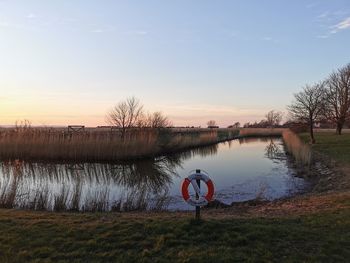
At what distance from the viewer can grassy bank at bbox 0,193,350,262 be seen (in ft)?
17.5

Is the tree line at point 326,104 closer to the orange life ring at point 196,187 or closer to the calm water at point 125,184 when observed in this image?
the calm water at point 125,184

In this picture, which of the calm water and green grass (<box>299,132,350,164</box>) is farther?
green grass (<box>299,132,350,164</box>)

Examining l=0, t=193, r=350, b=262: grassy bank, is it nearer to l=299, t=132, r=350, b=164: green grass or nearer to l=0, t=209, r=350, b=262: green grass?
l=0, t=209, r=350, b=262: green grass

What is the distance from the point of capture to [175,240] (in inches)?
233

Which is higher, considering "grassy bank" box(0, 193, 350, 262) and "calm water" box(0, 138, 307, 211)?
"grassy bank" box(0, 193, 350, 262)

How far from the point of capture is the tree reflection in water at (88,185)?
10.6 metres

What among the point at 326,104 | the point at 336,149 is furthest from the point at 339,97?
the point at 336,149

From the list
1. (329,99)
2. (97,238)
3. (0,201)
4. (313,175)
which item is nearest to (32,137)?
(0,201)

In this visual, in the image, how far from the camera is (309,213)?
827 centimetres

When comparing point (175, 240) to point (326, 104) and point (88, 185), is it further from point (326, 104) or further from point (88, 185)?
point (326, 104)

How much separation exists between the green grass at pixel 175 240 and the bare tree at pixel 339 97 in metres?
38.6

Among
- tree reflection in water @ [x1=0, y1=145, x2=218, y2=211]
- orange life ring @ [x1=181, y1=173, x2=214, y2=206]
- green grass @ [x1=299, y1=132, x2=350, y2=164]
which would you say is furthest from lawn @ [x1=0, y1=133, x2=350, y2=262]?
green grass @ [x1=299, y1=132, x2=350, y2=164]

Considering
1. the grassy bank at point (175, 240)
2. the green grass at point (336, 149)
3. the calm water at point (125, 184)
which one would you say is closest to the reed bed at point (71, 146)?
the calm water at point (125, 184)

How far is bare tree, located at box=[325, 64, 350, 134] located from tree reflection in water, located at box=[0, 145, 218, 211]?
991 inches
